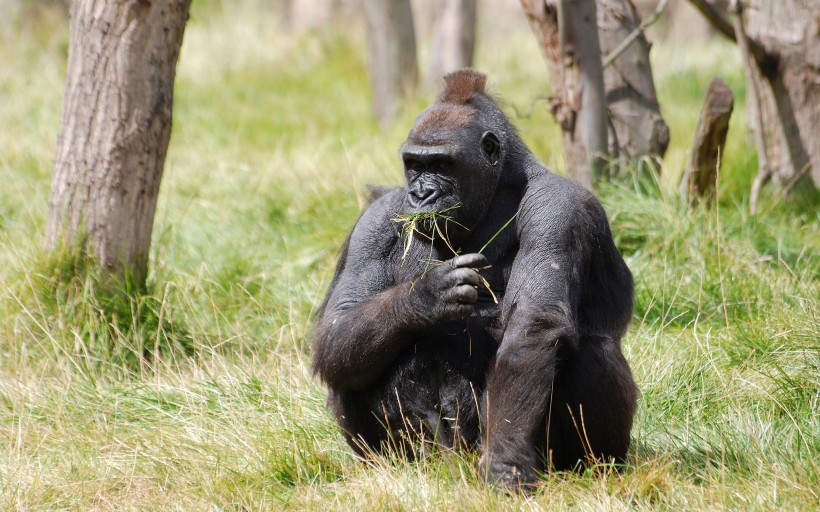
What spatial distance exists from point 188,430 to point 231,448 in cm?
34

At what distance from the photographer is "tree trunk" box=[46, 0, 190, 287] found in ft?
16.9

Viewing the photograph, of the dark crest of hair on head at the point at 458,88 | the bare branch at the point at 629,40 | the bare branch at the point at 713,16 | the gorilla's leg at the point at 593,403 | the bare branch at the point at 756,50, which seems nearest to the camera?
the gorilla's leg at the point at 593,403

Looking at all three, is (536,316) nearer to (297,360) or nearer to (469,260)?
(469,260)

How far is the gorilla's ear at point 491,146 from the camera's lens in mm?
4223

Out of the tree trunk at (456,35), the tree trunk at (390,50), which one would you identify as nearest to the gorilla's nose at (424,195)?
the tree trunk at (390,50)

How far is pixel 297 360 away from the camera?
17.2 ft

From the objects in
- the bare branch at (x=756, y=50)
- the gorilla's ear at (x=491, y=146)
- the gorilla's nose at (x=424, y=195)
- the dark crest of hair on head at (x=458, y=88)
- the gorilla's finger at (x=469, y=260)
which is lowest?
the gorilla's finger at (x=469, y=260)

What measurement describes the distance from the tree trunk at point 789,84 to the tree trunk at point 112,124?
13.9 feet

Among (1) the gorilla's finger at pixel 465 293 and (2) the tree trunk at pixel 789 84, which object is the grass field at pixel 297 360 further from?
(1) the gorilla's finger at pixel 465 293

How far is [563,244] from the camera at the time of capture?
3900 mm

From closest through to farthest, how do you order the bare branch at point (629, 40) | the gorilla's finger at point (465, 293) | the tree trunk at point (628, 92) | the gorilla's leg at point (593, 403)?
the gorilla's finger at point (465, 293) < the gorilla's leg at point (593, 403) < the bare branch at point (629, 40) < the tree trunk at point (628, 92)

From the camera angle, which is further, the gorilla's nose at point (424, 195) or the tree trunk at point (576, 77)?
the tree trunk at point (576, 77)

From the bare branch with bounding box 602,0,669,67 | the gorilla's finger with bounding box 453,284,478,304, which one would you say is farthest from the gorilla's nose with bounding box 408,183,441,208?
the bare branch with bounding box 602,0,669,67

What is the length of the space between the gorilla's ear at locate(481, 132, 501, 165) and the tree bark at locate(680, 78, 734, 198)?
100 inches
